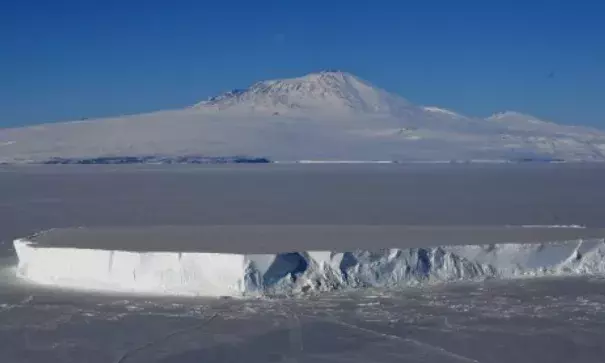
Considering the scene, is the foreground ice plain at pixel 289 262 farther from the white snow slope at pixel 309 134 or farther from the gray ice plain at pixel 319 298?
the white snow slope at pixel 309 134

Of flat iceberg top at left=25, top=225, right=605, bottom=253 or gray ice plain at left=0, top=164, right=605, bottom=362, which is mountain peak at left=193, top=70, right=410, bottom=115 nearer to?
flat iceberg top at left=25, top=225, right=605, bottom=253

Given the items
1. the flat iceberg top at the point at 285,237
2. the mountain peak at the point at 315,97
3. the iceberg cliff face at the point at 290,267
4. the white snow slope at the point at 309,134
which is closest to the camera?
the iceberg cliff face at the point at 290,267

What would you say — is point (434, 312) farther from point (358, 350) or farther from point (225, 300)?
point (225, 300)

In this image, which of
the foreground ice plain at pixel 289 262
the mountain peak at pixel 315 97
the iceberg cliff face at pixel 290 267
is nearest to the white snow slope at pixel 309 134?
the mountain peak at pixel 315 97

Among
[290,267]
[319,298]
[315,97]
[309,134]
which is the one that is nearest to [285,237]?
[290,267]

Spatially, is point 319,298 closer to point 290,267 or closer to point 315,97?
point 290,267

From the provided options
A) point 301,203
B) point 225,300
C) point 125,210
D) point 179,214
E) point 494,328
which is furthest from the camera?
point 301,203

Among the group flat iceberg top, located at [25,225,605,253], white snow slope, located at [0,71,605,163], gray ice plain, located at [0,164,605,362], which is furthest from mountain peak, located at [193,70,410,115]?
gray ice plain, located at [0,164,605,362]

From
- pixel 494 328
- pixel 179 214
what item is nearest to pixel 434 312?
pixel 494 328
